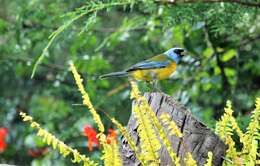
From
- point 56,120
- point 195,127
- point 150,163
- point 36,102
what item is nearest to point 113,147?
point 150,163

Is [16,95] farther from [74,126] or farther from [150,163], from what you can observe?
[150,163]

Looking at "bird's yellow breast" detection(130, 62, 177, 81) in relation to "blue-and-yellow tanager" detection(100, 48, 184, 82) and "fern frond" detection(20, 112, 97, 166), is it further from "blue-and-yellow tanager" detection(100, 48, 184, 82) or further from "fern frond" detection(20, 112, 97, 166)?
"fern frond" detection(20, 112, 97, 166)

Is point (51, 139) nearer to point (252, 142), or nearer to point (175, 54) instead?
point (252, 142)

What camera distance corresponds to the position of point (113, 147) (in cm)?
199

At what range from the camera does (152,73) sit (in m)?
3.50

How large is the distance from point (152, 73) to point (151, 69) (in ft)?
0.08

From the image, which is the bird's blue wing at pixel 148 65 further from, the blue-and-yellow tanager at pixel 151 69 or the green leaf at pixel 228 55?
the green leaf at pixel 228 55

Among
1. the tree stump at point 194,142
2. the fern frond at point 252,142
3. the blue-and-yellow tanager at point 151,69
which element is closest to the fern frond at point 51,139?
the tree stump at point 194,142

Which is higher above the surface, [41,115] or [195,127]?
[195,127]

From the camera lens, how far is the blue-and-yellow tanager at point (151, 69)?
3455mm

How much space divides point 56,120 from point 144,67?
201 cm

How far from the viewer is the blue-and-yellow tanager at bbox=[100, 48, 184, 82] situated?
11.3ft

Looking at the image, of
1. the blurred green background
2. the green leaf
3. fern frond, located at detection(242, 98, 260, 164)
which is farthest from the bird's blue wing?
fern frond, located at detection(242, 98, 260, 164)

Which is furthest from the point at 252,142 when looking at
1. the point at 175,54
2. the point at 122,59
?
the point at 122,59
